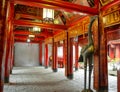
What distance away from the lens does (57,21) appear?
9844 mm

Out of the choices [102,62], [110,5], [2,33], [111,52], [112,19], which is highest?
→ [110,5]

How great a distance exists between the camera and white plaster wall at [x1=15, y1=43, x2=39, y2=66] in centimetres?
1619

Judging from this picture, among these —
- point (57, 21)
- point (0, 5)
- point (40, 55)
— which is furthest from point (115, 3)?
point (40, 55)

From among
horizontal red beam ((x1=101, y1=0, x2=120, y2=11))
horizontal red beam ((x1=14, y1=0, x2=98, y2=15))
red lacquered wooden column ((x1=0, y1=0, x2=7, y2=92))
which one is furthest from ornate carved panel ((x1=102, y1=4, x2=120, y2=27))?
red lacquered wooden column ((x1=0, y1=0, x2=7, y2=92))

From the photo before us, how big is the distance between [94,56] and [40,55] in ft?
38.5

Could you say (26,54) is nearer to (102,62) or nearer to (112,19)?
(102,62)

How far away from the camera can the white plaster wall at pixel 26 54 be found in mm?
16188

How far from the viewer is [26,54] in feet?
54.3

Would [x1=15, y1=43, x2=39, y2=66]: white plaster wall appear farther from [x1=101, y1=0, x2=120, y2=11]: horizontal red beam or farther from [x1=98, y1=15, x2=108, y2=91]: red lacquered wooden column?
[x1=101, y1=0, x2=120, y2=11]: horizontal red beam

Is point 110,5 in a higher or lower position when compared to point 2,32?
higher

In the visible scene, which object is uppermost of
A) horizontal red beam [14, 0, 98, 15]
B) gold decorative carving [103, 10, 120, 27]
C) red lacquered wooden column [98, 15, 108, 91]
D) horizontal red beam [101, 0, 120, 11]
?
horizontal red beam [101, 0, 120, 11]

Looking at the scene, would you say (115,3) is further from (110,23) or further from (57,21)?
(57,21)

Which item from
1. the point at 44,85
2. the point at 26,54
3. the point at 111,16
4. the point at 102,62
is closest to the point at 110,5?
the point at 111,16

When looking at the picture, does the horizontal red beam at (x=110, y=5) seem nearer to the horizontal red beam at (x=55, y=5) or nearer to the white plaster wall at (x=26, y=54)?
the horizontal red beam at (x=55, y=5)
